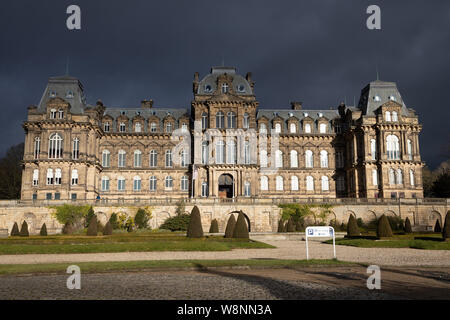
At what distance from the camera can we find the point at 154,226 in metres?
49.2

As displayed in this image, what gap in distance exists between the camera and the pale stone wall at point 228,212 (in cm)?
4819

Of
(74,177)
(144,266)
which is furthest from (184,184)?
(144,266)

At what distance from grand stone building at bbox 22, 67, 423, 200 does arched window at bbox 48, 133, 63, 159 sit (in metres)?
0.13

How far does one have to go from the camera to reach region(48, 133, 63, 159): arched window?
5400 centimetres

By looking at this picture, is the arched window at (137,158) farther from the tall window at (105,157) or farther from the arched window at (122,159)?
the tall window at (105,157)

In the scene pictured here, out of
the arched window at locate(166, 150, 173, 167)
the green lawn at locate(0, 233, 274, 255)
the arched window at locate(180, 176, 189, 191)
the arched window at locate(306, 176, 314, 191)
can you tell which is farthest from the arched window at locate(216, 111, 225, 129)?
the green lawn at locate(0, 233, 274, 255)

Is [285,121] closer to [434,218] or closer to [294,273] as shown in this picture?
[434,218]

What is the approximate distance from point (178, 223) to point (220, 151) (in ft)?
46.7

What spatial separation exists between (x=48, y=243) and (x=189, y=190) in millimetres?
30969

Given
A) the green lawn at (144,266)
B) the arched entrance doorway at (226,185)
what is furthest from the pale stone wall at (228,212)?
the green lawn at (144,266)

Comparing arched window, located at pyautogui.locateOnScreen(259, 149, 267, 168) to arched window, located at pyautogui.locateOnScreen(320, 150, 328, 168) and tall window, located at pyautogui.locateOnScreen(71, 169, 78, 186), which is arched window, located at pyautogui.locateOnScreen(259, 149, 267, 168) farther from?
tall window, located at pyautogui.locateOnScreen(71, 169, 78, 186)

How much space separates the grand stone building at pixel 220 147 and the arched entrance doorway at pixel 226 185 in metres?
0.15

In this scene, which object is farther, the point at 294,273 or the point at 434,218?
the point at 434,218
